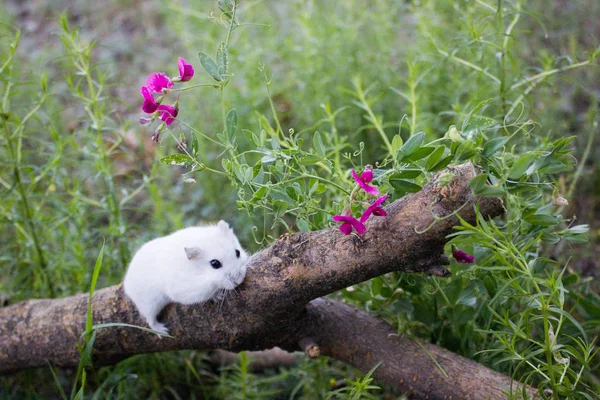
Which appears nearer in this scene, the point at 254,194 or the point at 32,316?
the point at 254,194

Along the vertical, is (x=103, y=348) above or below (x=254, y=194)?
below

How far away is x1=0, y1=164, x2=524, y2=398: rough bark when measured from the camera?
1.71 meters

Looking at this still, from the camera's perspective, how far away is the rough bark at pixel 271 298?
171cm

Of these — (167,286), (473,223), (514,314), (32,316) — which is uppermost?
(473,223)

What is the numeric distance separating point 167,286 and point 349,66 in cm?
209

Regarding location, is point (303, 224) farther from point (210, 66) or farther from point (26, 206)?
point (26, 206)

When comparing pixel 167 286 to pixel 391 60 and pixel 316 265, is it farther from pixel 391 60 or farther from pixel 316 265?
pixel 391 60

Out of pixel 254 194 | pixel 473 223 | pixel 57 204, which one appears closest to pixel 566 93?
pixel 473 223

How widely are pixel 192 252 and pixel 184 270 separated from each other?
0.26ft

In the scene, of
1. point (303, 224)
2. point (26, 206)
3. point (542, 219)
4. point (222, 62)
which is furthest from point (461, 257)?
point (26, 206)

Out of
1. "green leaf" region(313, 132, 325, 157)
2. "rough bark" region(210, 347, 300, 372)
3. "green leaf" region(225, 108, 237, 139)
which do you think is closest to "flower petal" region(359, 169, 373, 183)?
"green leaf" region(313, 132, 325, 157)

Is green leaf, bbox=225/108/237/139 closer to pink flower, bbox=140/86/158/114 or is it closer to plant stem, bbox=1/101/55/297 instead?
pink flower, bbox=140/86/158/114

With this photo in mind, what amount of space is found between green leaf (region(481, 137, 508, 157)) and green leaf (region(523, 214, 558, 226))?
0.23 meters

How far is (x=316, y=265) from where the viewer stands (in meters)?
1.87
